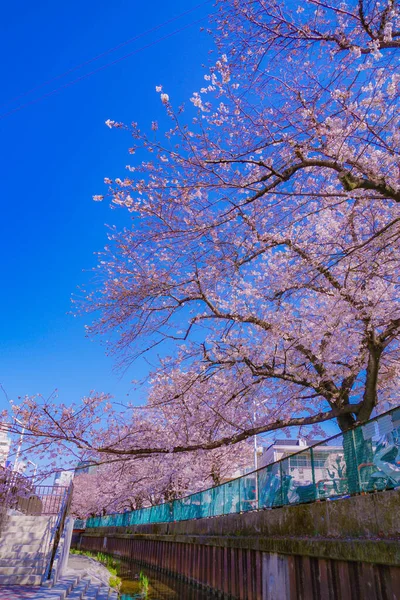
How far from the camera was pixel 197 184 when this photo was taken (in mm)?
6008

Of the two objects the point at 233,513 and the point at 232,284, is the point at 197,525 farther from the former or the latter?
the point at 232,284

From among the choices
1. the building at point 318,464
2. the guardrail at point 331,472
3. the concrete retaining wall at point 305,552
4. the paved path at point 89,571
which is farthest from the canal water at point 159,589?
the building at point 318,464

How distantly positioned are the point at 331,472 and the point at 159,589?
1300 centimetres

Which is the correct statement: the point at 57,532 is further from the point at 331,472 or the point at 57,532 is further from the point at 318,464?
the point at 331,472

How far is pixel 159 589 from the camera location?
17219 mm

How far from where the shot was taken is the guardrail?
6.61 meters

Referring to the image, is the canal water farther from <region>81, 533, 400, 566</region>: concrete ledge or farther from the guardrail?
<region>81, 533, 400, 566</region>: concrete ledge

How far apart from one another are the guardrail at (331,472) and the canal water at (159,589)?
3.27 m

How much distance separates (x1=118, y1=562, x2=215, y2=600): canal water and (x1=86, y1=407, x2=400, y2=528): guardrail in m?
3.27

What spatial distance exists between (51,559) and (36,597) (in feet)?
9.18

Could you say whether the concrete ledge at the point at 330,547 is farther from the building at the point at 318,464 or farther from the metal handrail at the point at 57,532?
the metal handrail at the point at 57,532

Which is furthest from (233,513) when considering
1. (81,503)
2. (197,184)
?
(81,503)

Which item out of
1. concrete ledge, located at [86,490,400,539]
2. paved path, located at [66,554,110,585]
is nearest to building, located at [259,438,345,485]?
concrete ledge, located at [86,490,400,539]

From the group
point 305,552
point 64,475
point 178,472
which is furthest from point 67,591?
point 64,475
